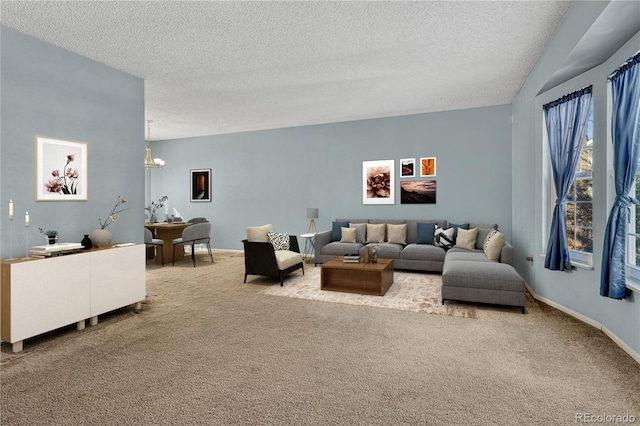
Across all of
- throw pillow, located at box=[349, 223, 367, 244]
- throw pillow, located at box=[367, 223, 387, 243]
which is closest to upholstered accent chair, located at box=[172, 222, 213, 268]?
throw pillow, located at box=[349, 223, 367, 244]

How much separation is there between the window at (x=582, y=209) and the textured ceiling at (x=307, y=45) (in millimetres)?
1376

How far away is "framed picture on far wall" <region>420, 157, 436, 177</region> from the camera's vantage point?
697 centimetres

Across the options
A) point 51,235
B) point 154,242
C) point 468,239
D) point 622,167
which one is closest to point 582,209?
point 622,167

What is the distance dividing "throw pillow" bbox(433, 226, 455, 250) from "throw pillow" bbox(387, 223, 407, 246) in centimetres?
60

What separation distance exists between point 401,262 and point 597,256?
3.10 m

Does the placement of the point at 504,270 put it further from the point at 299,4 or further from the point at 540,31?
the point at 299,4

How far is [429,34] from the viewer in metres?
3.59

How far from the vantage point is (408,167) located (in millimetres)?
7156

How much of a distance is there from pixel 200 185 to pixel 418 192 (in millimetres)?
5958

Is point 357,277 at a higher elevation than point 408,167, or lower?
lower

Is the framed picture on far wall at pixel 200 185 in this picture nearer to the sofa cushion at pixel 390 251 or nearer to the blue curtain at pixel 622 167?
the sofa cushion at pixel 390 251

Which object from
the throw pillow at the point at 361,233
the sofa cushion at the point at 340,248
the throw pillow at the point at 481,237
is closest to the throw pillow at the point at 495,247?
the throw pillow at the point at 481,237

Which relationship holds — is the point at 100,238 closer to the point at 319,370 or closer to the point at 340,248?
the point at 319,370

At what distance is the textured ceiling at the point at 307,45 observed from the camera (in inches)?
123
